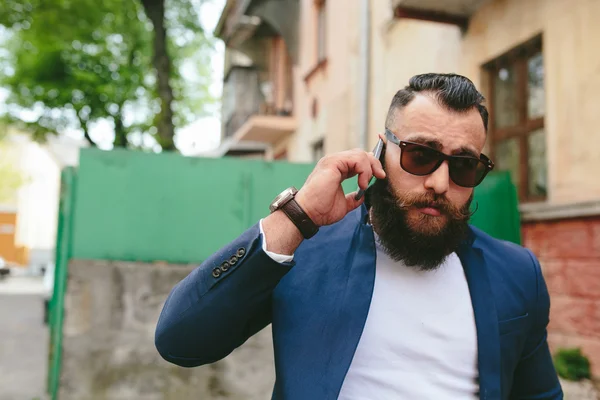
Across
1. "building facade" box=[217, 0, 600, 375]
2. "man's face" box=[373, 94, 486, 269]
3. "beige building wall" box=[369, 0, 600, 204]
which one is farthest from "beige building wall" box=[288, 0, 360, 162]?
"man's face" box=[373, 94, 486, 269]

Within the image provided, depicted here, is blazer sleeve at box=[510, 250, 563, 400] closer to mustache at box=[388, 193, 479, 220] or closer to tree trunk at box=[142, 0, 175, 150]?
mustache at box=[388, 193, 479, 220]

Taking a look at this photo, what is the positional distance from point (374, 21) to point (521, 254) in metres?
8.15

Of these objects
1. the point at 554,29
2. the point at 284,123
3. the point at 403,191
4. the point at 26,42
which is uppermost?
the point at 26,42

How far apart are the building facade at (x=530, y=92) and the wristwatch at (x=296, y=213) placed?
3.80 m

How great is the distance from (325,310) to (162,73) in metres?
11.4

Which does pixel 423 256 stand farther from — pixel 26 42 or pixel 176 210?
pixel 26 42

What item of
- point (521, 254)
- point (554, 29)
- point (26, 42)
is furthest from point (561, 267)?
point (26, 42)

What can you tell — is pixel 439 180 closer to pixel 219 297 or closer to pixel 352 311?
pixel 352 311

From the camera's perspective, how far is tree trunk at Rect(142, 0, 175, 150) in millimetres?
11672

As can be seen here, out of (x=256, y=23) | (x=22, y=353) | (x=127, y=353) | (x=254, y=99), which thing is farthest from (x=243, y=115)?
(x=127, y=353)

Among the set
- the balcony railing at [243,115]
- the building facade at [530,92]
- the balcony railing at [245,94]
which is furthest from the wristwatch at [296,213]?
the balcony railing at [245,94]

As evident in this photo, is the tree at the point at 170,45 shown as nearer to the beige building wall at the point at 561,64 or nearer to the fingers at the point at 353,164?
the beige building wall at the point at 561,64

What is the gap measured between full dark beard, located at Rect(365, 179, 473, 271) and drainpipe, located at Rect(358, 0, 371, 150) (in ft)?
25.4

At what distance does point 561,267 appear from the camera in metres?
5.02
